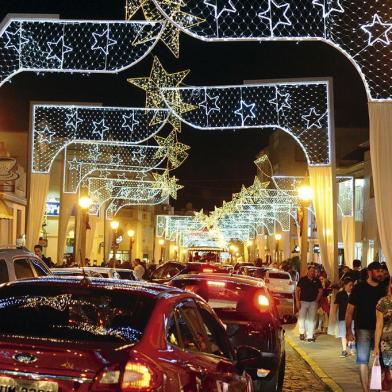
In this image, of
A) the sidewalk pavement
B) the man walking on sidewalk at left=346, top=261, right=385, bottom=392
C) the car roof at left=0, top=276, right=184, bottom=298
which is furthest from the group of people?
the car roof at left=0, top=276, right=184, bottom=298

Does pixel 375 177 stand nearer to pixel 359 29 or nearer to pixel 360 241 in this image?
pixel 359 29

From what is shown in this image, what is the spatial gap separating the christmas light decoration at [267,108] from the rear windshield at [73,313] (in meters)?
12.4

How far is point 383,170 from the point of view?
11.9 metres

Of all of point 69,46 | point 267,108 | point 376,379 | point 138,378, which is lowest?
point 376,379

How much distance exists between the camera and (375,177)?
11.9 m

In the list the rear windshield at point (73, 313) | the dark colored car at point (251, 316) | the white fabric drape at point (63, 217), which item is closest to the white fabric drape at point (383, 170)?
the dark colored car at point (251, 316)

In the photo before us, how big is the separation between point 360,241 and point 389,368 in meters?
34.3

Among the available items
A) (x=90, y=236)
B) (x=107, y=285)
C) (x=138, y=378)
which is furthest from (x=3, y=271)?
(x=90, y=236)

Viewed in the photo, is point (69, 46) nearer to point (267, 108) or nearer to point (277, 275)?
point (267, 108)

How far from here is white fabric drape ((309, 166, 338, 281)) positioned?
18984 mm

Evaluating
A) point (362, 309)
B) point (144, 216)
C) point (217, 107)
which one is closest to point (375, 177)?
point (362, 309)

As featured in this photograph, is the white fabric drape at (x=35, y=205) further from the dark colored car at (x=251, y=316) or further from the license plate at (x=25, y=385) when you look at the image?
the license plate at (x=25, y=385)

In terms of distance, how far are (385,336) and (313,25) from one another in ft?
17.8

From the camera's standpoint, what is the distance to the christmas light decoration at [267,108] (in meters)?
17.7
